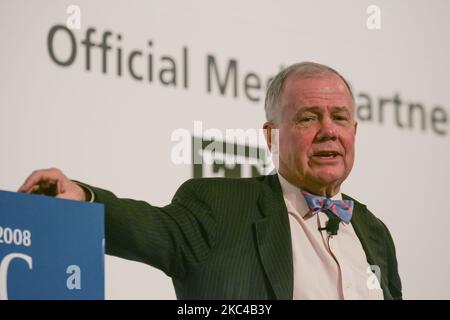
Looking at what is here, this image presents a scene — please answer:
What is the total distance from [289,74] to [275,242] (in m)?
0.64

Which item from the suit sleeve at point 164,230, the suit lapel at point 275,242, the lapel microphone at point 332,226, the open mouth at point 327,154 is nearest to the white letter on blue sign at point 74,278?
the suit sleeve at point 164,230

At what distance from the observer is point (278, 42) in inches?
153

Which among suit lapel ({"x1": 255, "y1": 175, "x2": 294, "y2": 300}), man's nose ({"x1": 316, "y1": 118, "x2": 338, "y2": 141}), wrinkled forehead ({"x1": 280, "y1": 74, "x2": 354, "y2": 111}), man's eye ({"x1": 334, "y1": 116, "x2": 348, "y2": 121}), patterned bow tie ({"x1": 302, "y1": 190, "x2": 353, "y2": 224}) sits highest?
wrinkled forehead ({"x1": 280, "y1": 74, "x2": 354, "y2": 111})

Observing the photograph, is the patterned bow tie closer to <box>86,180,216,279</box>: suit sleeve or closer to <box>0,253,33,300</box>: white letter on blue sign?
<box>86,180,216,279</box>: suit sleeve

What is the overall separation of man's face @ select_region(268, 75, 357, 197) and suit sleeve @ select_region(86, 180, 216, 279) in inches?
16.1

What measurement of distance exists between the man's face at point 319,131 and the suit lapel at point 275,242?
0.45 ft

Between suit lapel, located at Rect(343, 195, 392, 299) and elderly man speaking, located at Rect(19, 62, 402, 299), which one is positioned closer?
elderly man speaking, located at Rect(19, 62, 402, 299)

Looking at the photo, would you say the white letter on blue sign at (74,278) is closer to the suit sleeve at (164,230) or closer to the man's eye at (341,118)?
the suit sleeve at (164,230)

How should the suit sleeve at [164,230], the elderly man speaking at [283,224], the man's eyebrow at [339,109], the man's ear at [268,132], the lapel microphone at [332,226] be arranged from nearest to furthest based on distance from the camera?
the suit sleeve at [164,230], the elderly man speaking at [283,224], the lapel microphone at [332,226], the man's eyebrow at [339,109], the man's ear at [268,132]

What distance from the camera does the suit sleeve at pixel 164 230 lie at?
9.09 ft

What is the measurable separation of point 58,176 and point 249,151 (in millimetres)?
1223

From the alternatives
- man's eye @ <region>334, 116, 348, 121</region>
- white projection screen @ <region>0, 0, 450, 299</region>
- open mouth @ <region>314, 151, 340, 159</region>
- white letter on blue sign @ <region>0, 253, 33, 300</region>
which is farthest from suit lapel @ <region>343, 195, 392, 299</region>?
white letter on blue sign @ <region>0, 253, 33, 300</region>

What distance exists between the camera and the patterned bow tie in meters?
3.20

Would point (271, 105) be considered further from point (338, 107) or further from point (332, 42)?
point (332, 42)
